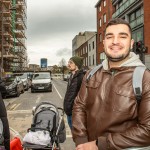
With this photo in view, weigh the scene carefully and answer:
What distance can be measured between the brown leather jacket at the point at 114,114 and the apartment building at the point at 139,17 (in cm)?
2778

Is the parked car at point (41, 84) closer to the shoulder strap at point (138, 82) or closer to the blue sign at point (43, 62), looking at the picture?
the shoulder strap at point (138, 82)

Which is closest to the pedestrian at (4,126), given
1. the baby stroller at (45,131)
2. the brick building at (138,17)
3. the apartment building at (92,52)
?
the baby stroller at (45,131)

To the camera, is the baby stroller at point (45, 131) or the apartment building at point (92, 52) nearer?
the baby stroller at point (45, 131)

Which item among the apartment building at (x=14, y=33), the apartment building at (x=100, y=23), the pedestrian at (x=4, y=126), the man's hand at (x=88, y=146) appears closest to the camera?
the man's hand at (x=88, y=146)

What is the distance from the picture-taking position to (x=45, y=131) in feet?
15.4

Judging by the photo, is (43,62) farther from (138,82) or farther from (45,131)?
(138,82)

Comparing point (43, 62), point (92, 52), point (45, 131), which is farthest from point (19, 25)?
point (45, 131)

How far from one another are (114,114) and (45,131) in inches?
103

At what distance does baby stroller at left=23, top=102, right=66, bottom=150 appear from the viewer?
4.54 metres

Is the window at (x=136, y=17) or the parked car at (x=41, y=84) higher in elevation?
the window at (x=136, y=17)

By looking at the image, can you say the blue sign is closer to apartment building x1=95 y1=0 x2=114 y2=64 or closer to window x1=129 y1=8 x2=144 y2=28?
apartment building x1=95 y1=0 x2=114 y2=64

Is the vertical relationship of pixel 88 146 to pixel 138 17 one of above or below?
below

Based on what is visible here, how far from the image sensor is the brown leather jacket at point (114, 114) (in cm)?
217

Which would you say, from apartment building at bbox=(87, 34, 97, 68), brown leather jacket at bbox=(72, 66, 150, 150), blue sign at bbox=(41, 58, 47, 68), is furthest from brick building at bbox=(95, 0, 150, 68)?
blue sign at bbox=(41, 58, 47, 68)
